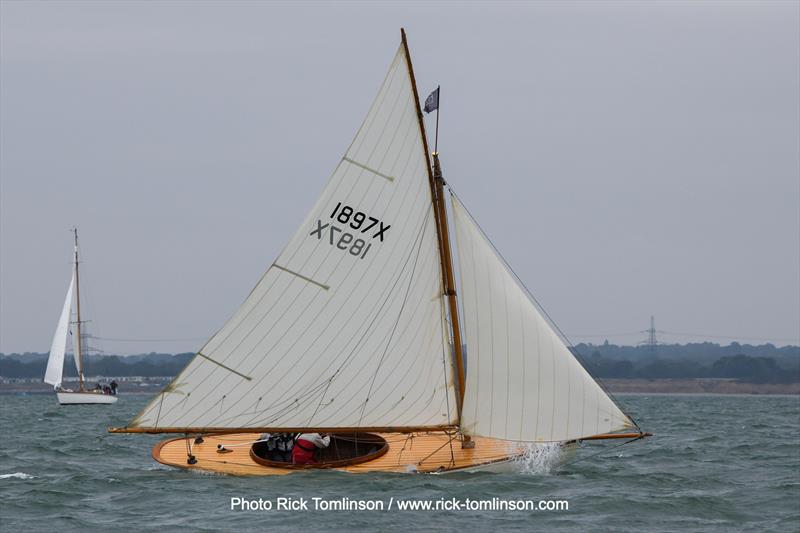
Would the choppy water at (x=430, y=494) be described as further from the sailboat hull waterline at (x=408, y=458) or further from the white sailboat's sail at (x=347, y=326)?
the white sailboat's sail at (x=347, y=326)

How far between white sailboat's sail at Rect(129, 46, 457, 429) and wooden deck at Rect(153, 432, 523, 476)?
0.81 metres

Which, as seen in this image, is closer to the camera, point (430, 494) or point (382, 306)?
point (430, 494)

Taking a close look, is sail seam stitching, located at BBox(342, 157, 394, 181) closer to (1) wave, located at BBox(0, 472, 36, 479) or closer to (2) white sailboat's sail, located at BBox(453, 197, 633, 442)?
(2) white sailboat's sail, located at BBox(453, 197, 633, 442)

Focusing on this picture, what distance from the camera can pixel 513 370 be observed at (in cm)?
2538

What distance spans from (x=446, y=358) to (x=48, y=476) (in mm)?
9679

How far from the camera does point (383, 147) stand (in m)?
26.3

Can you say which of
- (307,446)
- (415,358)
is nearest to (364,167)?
(415,358)

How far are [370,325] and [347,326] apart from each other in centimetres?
50

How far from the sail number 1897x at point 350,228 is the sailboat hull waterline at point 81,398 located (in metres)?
83.4

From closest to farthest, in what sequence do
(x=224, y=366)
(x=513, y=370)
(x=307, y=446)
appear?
(x=513, y=370) < (x=224, y=366) < (x=307, y=446)

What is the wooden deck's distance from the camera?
2598cm

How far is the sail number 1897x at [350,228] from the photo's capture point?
26.2 meters

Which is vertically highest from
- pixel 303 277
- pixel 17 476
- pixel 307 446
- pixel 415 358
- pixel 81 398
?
pixel 303 277

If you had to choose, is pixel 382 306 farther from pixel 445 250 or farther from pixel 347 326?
pixel 445 250
